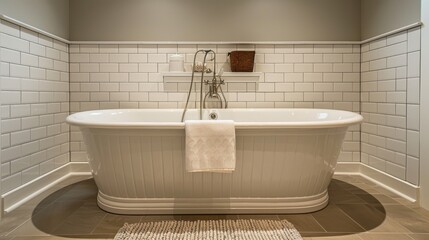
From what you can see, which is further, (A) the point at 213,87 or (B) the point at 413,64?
(A) the point at 213,87

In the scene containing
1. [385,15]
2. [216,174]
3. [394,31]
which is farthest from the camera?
[385,15]

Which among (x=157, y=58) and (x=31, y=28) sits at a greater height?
(x=31, y=28)

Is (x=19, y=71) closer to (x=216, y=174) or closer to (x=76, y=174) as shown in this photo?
(x=76, y=174)

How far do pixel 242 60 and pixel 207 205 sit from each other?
1.55 meters

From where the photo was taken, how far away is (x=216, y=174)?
1.99m

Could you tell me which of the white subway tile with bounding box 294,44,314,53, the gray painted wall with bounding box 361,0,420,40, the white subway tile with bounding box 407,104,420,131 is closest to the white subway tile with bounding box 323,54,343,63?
the white subway tile with bounding box 294,44,314,53

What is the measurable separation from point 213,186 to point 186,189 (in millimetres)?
182

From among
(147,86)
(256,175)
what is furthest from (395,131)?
(147,86)

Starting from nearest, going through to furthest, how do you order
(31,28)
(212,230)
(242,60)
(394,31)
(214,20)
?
(212,230)
(31,28)
(394,31)
(242,60)
(214,20)

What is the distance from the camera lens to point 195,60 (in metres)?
3.17

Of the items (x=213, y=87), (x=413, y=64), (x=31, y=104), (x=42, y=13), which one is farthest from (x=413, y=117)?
(x=42, y=13)

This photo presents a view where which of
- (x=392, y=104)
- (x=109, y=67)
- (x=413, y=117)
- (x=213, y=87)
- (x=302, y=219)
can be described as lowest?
(x=302, y=219)

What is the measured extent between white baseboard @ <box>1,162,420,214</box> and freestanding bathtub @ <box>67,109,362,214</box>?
644 millimetres

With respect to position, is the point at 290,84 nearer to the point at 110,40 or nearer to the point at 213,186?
the point at 213,186
